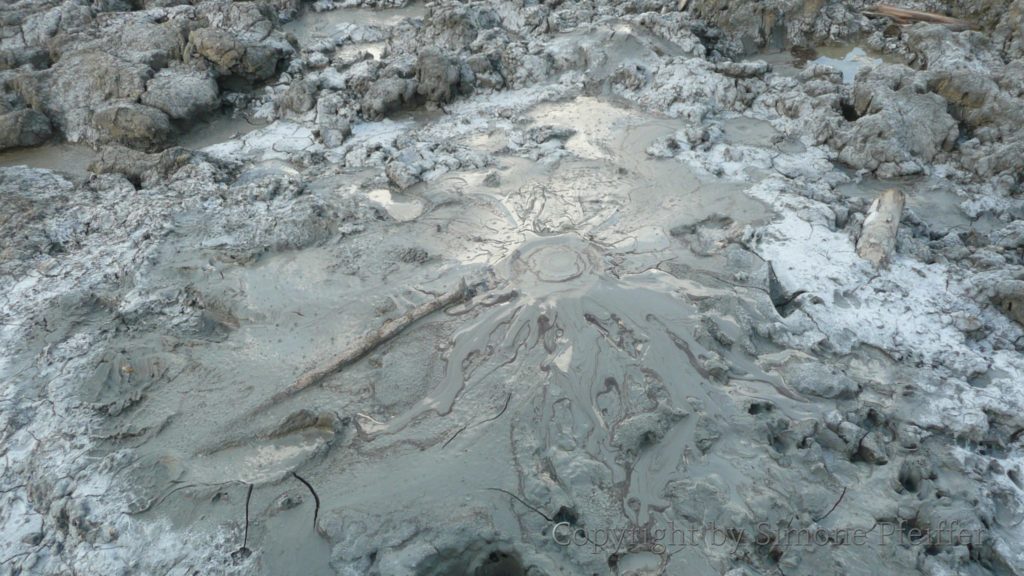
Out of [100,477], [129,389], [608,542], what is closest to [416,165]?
[129,389]

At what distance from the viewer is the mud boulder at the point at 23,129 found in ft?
22.1

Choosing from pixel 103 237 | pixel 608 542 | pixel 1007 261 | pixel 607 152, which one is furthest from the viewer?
pixel 607 152

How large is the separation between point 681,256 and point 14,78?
816 cm

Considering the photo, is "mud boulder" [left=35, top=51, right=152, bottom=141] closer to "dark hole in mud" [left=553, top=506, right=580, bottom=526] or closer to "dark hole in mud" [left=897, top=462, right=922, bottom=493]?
"dark hole in mud" [left=553, top=506, right=580, bottom=526]

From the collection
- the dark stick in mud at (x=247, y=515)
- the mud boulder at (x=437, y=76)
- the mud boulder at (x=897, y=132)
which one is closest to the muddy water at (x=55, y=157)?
the mud boulder at (x=437, y=76)

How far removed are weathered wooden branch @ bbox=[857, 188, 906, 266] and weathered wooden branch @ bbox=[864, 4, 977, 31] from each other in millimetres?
4425

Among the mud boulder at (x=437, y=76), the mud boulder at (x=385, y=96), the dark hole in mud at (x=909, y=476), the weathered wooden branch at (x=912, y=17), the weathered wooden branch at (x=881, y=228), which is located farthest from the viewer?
the weathered wooden branch at (x=912, y=17)

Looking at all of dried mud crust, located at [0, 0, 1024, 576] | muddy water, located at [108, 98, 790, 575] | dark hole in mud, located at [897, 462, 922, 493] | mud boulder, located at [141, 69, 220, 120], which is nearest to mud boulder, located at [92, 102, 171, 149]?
dried mud crust, located at [0, 0, 1024, 576]

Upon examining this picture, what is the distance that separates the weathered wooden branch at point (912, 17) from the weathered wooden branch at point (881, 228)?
442 cm

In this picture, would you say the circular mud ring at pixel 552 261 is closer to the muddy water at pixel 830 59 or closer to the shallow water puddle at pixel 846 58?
the muddy water at pixel 830 59

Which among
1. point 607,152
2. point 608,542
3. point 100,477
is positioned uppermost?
point 607,152

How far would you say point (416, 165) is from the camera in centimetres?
605

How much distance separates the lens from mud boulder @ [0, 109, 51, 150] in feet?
22.1

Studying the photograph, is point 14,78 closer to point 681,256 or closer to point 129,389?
point 129,389
